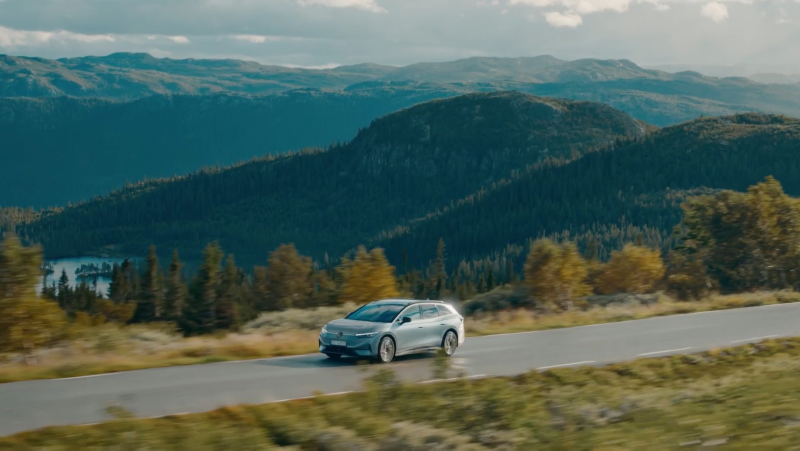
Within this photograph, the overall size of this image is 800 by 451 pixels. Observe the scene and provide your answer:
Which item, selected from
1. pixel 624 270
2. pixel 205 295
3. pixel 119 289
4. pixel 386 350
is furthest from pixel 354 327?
pixel 119 289

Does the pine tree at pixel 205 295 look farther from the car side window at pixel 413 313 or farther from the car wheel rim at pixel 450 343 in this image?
the car side window at pixel 413 313

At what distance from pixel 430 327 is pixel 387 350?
1494 millimetres

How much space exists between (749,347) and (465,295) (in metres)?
79.5

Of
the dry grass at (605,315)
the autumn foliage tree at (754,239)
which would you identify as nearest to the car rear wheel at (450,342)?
the dry grass at (605,315)

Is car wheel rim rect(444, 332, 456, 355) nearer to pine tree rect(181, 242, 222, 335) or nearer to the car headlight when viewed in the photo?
the car headlight

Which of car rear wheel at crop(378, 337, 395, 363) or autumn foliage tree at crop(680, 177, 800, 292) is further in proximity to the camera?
autumn foliage tree at crop(680, 177, 800, 292)

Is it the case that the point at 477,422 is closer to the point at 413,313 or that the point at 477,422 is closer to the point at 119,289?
the point at 413,313

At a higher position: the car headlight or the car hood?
the car hood

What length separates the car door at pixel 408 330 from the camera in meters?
19.7

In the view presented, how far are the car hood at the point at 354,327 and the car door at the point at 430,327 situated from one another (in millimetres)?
1315

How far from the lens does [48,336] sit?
69.9 feet

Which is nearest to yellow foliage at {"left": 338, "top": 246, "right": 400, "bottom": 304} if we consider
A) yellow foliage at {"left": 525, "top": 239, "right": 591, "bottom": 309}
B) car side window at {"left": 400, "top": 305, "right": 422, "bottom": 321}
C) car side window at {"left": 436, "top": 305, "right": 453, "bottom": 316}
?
yellow foliage at {"left": 525, "top": 239, "right": 591, "bottom": 309}

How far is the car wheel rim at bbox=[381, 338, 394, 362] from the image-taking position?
759 inches

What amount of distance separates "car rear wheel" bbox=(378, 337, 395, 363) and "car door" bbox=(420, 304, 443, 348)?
1.02 metres
